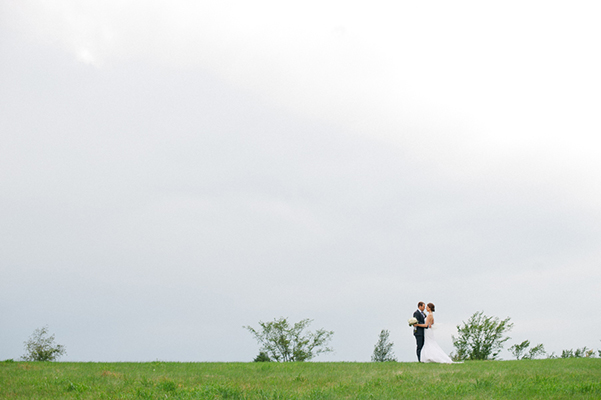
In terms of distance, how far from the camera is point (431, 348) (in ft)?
82.3

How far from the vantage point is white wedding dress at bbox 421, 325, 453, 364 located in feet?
81.5

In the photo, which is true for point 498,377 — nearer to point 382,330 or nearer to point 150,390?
point 150,390

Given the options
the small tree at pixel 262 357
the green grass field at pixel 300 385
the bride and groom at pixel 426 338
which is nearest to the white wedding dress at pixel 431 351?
the bride and groom at pixel 426 338

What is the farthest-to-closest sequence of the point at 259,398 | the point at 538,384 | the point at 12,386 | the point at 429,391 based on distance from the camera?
the point at 12,386 → the point at 538,384 → the point at 429,391 → the point at 259,398

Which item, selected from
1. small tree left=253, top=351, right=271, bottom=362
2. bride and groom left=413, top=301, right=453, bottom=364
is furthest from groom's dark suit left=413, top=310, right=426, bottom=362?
small tree left=253, top=351, right=271, bottom=362

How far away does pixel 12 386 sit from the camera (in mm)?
15969

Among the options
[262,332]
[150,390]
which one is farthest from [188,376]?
[262,332]

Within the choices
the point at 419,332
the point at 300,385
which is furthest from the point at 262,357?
the point at 300,385

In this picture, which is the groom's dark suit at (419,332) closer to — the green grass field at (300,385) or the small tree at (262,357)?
the green grass field at (300,385)

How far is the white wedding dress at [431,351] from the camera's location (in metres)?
24.8

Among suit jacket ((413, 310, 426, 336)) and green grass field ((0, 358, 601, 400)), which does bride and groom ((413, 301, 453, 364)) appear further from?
green grass field ((0, 358, 601, 400))

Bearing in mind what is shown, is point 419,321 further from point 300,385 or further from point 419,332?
point 300,385

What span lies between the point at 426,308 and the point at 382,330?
256 ft

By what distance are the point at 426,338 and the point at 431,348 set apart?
1.78 feet
